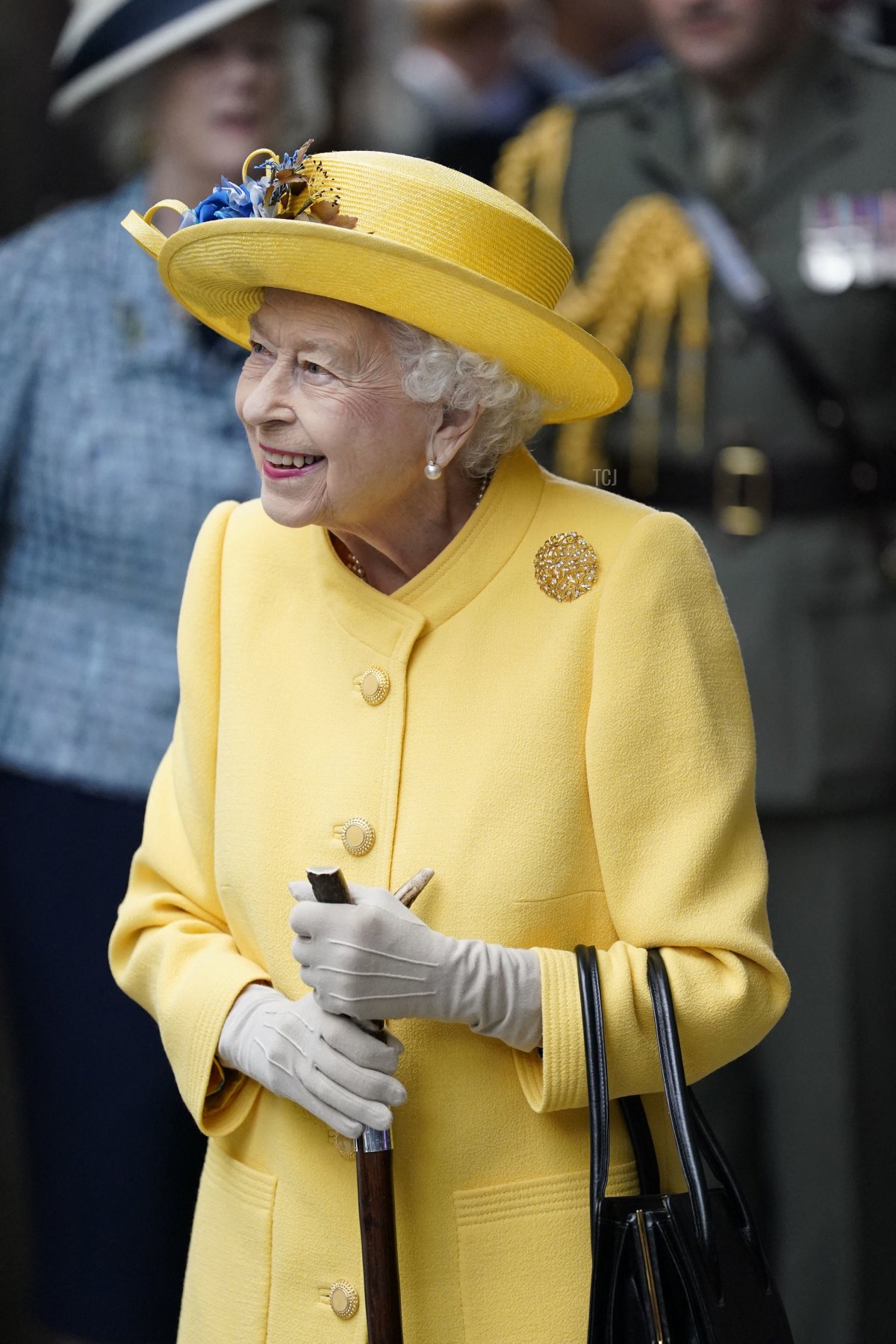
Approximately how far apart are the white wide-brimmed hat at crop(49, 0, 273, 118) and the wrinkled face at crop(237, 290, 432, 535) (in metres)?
1.40

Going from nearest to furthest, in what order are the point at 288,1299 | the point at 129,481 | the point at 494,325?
1. the point at 494,325
2. the point at 288,1299
3. the point at 129,481

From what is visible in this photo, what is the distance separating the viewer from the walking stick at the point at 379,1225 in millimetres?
1553

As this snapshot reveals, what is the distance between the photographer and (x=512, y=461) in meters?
1.70

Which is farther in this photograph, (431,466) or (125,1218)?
(125,1218)

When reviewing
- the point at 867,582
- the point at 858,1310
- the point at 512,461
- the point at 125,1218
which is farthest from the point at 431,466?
the point at 858,1310

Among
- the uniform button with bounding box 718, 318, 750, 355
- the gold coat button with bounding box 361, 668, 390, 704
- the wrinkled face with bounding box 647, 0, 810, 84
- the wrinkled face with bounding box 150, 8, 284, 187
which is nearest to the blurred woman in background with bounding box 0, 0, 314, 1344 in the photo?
the wrinkled face with bounding box 150, 8, 284, 187

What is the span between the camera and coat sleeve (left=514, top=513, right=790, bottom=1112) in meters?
1.56

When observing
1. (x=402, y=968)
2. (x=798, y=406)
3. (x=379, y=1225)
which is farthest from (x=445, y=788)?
(x=798, y=406)

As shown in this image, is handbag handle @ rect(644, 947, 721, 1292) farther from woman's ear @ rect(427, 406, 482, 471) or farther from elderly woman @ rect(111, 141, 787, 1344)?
woman's ear @ rect(427, 406, 482, 471)

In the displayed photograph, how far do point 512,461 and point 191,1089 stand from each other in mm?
710

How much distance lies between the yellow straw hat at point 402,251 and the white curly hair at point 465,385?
2cm

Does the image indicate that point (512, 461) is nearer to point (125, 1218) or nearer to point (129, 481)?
point (129, 481)

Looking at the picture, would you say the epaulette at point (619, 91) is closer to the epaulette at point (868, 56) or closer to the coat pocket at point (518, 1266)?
the epaulette at point (868, 56)

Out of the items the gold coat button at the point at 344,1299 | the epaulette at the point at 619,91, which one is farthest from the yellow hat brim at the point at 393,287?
the epaulette at the point at 619,91
